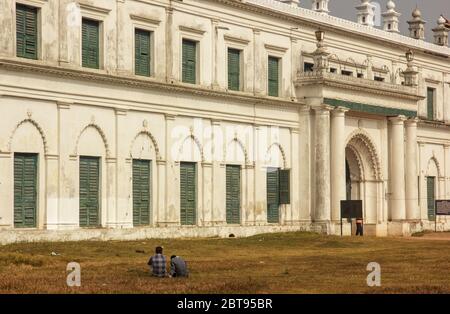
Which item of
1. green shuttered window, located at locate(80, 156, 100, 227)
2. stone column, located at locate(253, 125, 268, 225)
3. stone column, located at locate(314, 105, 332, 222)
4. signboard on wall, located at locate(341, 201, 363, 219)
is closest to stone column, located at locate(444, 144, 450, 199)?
stone column, located at locate(314, 105, 332, 222)

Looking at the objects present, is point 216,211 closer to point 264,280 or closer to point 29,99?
point 29,99

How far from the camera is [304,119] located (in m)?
58.8

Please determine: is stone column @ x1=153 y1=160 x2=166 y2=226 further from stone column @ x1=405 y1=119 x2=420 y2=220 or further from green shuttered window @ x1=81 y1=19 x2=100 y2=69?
stone column @ x1=405 y1=119 x2=420 y2=220

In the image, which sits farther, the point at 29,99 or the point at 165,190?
the point at 165,190

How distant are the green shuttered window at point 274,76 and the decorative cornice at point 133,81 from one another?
1.99 feet

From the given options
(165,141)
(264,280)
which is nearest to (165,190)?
(165,141)

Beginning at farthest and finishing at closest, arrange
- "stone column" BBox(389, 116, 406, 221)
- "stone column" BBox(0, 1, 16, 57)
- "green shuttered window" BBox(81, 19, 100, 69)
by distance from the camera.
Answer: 1. "stone column" BBox(389, 116, 406, 221)
2. "green shuttered window" BBox(81, 19, 100, 69)
3. "stone column" BBox(0, 1, 16, 57)

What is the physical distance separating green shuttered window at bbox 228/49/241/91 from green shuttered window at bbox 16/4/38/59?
13.3 m

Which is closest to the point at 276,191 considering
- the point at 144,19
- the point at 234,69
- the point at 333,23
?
the point at 234,69

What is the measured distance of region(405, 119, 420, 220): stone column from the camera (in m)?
64.6

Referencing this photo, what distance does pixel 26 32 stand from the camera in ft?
143

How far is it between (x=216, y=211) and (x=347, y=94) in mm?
10941

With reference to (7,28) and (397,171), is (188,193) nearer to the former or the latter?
(7,28)

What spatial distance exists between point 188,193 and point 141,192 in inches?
128
